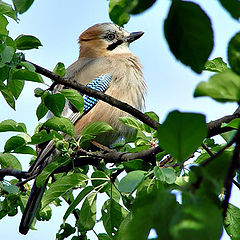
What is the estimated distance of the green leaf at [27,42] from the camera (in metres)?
2.66

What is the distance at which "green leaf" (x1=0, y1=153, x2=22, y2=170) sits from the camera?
377 centimetres

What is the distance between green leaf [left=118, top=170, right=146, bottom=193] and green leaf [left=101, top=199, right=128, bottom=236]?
63 cm

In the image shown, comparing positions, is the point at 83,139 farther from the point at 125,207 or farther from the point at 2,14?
the point at 2,14

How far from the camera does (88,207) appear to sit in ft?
9.77

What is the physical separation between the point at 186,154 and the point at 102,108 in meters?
4.42

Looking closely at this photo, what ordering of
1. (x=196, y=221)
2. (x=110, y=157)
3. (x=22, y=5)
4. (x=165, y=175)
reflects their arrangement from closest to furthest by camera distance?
(x=196, y=221) → (x=22, y=5) → (x=165, y=175) → (x=110, y=157)

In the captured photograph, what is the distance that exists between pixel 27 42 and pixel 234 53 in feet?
6.55

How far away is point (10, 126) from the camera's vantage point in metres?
3.33

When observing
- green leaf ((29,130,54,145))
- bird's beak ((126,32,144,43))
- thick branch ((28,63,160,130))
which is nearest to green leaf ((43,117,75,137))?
green leaf ((29,130,54,145))

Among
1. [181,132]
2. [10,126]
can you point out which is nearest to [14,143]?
[10,126]

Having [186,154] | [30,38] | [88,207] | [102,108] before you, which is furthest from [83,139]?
[186,154]

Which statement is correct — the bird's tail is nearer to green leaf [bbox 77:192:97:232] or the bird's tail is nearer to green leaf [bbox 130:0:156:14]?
green leaf [bbox 77:192:97:232]

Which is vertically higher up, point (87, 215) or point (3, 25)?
point (3, 25)

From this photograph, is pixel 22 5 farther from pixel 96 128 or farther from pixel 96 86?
pixel 96 86
